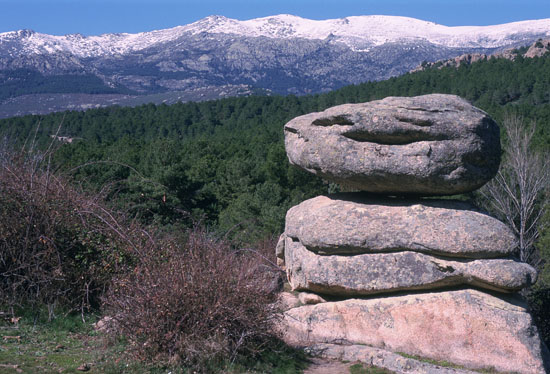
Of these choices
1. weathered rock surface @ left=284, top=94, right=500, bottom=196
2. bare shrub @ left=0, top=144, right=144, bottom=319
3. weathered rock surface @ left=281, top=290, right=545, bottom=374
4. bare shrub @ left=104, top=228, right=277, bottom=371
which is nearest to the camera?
bare shrub @ left=104, top=228, right=277, bottom=371

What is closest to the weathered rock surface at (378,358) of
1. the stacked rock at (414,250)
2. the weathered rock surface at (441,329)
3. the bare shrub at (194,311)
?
the stacked rock at (414,250)

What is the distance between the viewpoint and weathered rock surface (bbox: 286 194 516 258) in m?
10.5

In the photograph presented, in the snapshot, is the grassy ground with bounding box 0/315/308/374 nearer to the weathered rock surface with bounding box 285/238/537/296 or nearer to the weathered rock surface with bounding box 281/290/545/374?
the weathered rock surface with bounding box 281/290/545/374

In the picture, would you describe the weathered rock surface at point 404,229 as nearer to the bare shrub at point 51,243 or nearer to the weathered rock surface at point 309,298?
the weathered rock surface at point 309,298

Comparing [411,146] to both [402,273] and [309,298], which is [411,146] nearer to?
[402,273]

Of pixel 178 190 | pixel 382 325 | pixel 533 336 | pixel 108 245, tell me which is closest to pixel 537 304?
pixel 533 336

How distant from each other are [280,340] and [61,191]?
5393 mm

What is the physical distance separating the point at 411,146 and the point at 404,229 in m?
1.59

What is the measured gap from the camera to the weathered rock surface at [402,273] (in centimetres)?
1029

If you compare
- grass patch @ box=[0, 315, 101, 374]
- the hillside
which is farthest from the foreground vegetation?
the hillside

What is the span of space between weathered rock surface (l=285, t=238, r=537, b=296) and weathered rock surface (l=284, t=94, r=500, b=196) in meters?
1.48

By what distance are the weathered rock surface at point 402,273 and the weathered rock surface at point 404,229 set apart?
0.17 m

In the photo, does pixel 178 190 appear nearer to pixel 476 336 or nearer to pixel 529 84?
pixel 476 336

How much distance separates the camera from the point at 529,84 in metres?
55.1
